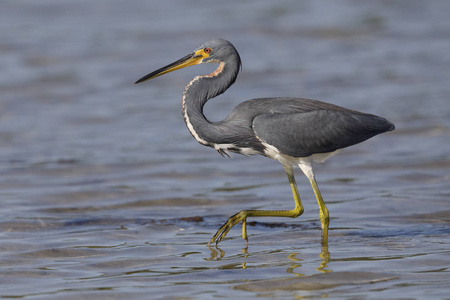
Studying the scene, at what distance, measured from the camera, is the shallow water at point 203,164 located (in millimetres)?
6492

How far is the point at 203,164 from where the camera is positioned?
440 inches

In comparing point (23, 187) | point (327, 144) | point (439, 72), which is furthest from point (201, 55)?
point (439, 72)

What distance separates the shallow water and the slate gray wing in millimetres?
821

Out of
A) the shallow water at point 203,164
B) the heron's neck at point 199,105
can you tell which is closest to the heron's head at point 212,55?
the heron's neck at point 199,105

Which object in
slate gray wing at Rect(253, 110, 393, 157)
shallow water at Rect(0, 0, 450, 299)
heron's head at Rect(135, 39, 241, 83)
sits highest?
heron's head at Rect(135, 39, 241, 83)

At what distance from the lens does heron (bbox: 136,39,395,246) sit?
7.48m

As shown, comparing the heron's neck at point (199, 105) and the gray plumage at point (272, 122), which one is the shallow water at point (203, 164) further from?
the heron's neck at point (199, 105)

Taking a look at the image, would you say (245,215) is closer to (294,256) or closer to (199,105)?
(294,256)

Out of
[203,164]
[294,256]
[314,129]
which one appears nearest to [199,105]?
[314,129]

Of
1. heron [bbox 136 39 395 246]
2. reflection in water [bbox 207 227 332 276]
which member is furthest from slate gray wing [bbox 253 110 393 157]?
reflection in water [bbox 207 227 332 276]

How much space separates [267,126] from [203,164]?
3821 mm

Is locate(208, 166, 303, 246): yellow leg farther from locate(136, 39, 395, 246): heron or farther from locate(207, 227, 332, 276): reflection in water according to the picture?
locate(207, 227, 332, 276): reflection in water

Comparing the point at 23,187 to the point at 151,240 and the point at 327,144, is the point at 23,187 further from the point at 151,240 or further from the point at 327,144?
the point at 327,144

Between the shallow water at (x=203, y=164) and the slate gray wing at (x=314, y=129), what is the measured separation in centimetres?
82
